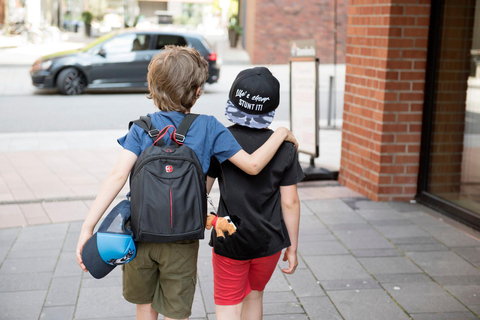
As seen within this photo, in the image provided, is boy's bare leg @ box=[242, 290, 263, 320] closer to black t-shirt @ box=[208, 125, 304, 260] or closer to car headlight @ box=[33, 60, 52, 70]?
black t-shirt @ box=[208, 125, 304, 260]

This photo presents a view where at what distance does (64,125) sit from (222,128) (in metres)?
8.76

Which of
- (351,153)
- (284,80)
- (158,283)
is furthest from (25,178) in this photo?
(284,80)

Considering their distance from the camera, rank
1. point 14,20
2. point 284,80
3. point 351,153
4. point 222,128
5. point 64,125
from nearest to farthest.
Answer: point 222,128 < point 351,153 < point 64,125 < point 284,80 < point 14,20

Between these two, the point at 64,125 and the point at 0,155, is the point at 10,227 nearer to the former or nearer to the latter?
the point at 0,155

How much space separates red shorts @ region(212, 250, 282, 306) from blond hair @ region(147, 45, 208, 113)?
72cm

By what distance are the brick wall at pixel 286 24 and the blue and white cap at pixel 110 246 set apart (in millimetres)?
20868

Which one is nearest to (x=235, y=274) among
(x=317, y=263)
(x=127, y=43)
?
(x=317, y=263)

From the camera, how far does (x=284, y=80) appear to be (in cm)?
1877

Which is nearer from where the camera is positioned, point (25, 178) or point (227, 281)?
point (227, 281)

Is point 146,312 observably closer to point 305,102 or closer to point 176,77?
point 176,77

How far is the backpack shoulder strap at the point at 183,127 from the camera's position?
247 centimetres

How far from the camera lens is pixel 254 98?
264 centimetres

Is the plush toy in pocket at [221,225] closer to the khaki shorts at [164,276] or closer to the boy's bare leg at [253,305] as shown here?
the khaki shorts at [164,276]

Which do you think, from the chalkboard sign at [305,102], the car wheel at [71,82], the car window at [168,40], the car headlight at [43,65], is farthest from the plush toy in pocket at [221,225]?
the car window at [168,40]
